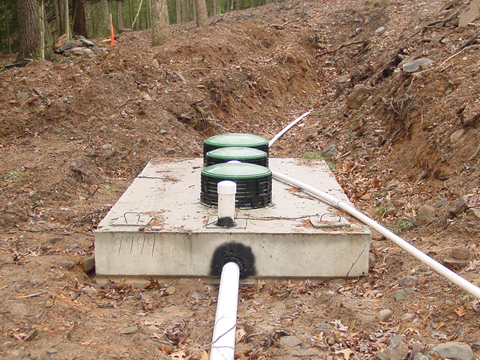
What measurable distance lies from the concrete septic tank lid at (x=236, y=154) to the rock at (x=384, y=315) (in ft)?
9.21

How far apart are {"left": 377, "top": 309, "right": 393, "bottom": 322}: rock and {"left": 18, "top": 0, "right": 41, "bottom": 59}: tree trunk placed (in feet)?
36.6

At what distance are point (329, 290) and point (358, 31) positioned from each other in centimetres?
1495

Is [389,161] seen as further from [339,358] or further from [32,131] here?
[32,131]

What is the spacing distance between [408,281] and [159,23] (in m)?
12.1

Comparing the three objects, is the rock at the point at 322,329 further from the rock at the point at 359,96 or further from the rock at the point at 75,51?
the rock at the point at 75,51

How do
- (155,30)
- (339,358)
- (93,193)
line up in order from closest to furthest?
(339,358) < (93,193) < (155,30)

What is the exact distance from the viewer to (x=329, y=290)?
5.32 meters

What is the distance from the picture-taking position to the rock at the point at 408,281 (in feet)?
16.2

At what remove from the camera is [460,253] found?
4.99 metres

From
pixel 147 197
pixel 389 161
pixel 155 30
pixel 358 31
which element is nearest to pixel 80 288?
pixel 147 197

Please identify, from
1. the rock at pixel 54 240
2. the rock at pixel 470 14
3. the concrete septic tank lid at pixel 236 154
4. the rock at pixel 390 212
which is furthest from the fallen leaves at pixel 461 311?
the rock at pixel 470 14

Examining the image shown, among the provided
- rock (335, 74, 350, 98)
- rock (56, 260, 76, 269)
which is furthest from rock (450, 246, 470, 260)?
rock (335, 74, 350, 98)

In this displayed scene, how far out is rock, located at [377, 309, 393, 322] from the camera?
448 cm

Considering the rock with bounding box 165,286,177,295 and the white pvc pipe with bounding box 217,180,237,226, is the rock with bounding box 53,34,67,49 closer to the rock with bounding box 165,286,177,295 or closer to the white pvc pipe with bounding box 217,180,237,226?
the white pvc pipe with bounding box 217,180,237,226
